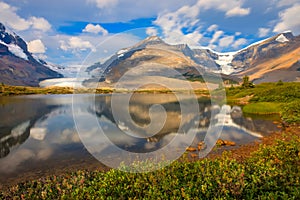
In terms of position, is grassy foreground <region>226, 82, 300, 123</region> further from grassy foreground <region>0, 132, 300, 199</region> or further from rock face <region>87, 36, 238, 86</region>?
grassy foreground <region>0, 132, 300, 199</region>

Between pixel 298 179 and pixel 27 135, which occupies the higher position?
pixel 298 179

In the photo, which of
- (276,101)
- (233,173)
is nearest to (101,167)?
(233,173)

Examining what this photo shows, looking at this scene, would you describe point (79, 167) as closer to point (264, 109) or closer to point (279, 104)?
point (264, 109)

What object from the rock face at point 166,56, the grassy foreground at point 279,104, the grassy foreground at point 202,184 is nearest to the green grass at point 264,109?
the grassy foreground at point 279,104

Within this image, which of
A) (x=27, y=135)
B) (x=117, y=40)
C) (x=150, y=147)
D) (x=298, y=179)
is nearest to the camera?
(x=298, y=179)

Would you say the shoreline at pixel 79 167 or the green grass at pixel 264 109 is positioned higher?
the green grass at pixel 264 109

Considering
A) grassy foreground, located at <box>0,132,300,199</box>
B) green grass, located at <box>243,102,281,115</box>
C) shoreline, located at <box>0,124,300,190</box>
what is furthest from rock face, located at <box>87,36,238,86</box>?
green grass, located at <box>243,102,281,115</box>

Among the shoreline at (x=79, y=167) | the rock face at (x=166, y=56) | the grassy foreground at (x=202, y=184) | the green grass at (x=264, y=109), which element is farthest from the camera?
the green grass at (x=264, y=109)

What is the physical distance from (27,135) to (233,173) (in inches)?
1315

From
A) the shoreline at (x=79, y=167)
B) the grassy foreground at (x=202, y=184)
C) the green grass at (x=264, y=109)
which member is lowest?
the shoreline at (x=79, y=167)

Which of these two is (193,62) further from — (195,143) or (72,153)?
(72,153)

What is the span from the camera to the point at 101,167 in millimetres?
19938

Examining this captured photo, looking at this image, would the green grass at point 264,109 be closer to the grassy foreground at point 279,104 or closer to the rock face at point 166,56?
the grassy foreground at point 279,104

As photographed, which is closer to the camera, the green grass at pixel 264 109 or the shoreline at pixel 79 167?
the shoreline at pixel 79 167
